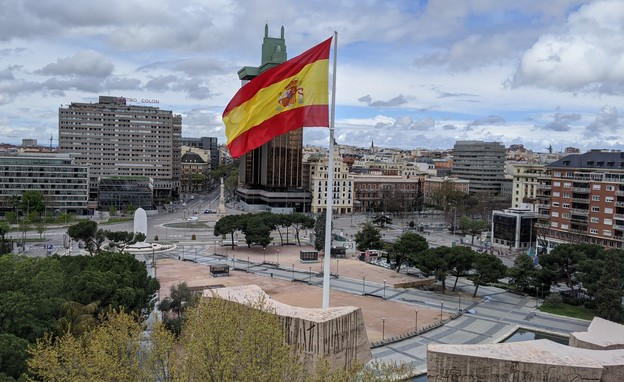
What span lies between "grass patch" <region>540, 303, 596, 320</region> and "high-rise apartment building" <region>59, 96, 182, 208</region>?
99.9 meters

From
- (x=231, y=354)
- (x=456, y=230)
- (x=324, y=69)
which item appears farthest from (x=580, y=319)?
(x=456, y=230)

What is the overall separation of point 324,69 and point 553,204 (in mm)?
55129

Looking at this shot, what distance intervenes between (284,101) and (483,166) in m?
133

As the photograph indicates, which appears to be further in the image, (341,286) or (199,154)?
(199,154)

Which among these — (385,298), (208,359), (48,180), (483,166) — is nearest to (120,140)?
(48,180)

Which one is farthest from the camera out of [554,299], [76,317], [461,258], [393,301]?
[461,258]

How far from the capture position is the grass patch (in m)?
41.0

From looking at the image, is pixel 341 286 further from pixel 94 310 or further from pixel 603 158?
pixel 603 158

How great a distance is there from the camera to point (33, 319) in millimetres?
24406

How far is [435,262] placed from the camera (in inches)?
1777

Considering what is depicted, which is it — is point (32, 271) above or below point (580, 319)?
above

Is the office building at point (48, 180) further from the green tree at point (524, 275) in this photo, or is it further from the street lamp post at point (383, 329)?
the green tree at point (524, 275)

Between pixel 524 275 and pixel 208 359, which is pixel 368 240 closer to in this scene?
pixel 524 275

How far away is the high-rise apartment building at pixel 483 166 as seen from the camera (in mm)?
141750
